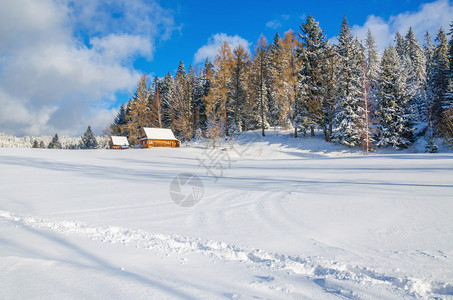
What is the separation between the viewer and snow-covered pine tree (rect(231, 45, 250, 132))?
3350 centimetres

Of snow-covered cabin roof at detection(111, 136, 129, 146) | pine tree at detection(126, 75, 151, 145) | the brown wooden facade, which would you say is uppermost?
pine tree at detection(126, 75, 151, 145)

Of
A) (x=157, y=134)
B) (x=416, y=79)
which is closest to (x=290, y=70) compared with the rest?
(x=416, y=79)

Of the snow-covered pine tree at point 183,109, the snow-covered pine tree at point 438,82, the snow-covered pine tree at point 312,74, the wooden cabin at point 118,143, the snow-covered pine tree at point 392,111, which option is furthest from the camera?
the wooden cabin at point 118,143

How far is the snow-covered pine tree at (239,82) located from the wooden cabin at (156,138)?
11.0m

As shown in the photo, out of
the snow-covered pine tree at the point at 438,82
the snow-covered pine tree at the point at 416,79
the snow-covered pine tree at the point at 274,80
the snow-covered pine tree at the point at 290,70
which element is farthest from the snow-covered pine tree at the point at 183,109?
the snow-covered pine tree at the point at 438,82

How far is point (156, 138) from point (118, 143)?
15.1 meters

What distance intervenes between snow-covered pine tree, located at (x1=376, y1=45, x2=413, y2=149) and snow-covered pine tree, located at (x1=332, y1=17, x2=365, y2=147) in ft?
6.56

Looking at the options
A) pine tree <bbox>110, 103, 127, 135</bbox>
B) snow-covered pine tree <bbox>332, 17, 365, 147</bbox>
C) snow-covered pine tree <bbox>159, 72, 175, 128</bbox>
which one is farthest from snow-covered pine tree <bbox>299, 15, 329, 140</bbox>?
pine tree <bbox>110, 103, 127, 135</bbox>

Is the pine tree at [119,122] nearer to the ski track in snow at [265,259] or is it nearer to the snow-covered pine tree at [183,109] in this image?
the snow-covered pine tree at [183,109]

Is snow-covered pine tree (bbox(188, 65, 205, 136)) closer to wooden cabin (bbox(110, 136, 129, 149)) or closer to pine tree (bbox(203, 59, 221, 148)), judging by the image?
pine tree (bbox(203, 59, 221, 148))

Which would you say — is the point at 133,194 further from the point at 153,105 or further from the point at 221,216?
the point at 153,105

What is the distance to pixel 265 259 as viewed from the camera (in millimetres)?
3039

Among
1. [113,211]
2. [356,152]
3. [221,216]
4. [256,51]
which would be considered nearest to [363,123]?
[356,152]

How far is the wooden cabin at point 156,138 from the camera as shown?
1371 inches
